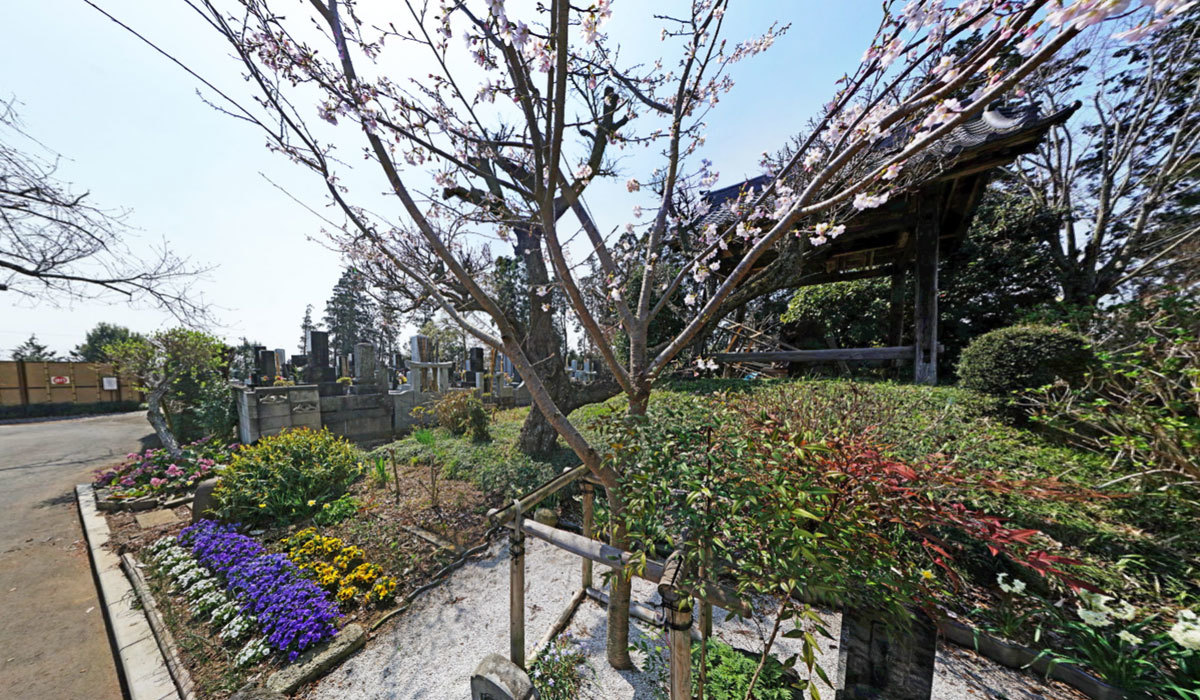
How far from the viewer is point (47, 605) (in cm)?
316

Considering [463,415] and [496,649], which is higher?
[463,415]

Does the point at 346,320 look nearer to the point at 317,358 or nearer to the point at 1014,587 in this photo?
the point at 317,358

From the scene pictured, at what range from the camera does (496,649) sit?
2506mm

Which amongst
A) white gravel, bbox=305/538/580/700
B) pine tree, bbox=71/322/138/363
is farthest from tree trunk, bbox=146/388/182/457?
pine tree, bbox=71/322/138/363

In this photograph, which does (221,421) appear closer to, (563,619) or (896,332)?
(563,619)

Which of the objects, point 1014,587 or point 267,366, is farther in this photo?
point 267,366

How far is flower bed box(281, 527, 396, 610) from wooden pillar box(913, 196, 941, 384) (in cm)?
719

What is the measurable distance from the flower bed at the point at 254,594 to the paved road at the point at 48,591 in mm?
534

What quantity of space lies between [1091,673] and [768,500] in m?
2.66

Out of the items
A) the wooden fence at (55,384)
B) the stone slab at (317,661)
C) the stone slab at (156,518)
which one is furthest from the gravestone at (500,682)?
the wooden fence at (55,384)

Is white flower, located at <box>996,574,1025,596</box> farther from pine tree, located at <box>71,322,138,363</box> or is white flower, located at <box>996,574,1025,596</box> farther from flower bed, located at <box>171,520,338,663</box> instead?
pine tree, located at <box>71,322,138,363</box>

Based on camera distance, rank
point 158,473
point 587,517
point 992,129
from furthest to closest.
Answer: point 158,473 → point 992,129 → point 587,517

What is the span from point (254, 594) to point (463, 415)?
4161 mm

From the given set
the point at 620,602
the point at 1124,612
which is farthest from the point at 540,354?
the point at 1124,612
